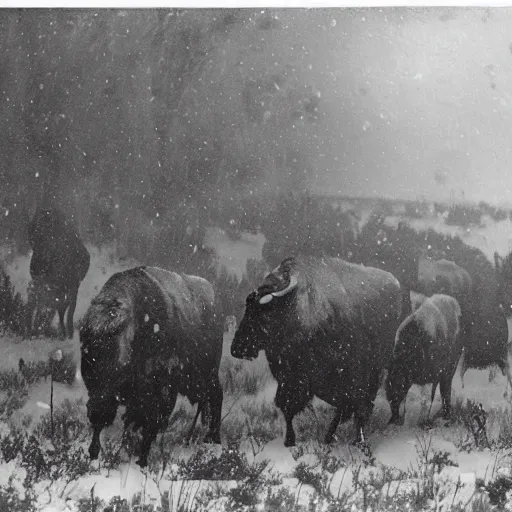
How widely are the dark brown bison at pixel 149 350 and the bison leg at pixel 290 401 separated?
297mm

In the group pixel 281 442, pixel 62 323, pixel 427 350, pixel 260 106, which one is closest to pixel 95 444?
pixel 62 323

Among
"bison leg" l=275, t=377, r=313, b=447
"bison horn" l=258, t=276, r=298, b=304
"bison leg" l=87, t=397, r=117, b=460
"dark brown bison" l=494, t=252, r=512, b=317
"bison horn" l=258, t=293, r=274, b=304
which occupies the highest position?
"dark brown bison" l=494, t=252, r=512, b=317

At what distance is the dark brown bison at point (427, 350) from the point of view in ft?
9.12

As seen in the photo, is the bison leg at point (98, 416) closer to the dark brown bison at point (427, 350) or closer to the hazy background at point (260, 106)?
the hazy background at point (260, 106)

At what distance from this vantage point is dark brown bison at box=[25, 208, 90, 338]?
9.16 ft

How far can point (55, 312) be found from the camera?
9.14 feet

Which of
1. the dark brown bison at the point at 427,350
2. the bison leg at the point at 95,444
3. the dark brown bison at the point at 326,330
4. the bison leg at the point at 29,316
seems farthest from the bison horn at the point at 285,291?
the bison leg at the point at 29,316

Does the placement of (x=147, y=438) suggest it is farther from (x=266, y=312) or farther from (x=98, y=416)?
(x=266, y=312)

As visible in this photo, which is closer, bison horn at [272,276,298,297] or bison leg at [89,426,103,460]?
bison leg at [89,426,103,460]

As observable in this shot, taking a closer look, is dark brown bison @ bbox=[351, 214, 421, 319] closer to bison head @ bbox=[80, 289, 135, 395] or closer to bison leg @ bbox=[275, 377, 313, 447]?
bison leg @ bbox=[275, 377, 313, 447]

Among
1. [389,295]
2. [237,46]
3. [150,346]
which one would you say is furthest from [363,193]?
[150,346]

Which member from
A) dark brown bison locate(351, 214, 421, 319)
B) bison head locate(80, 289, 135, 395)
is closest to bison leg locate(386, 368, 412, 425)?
dark brown bison locate(351, 214, 421, 319)

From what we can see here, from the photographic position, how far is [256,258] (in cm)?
280

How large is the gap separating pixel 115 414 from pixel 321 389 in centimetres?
101
